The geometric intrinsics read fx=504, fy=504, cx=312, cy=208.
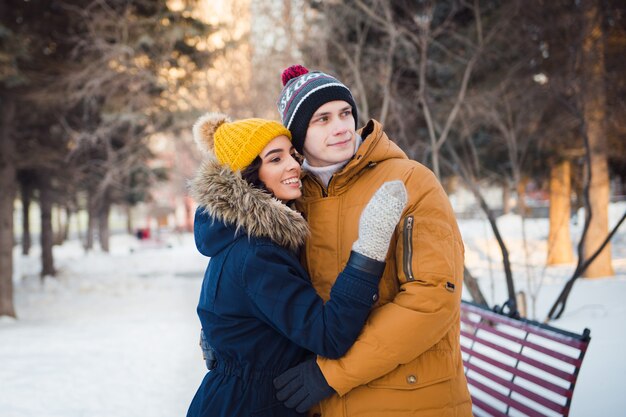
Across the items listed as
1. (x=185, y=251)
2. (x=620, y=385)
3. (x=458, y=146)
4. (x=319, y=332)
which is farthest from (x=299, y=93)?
(x=185, y=251)

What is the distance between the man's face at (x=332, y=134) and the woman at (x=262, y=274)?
0.39ft

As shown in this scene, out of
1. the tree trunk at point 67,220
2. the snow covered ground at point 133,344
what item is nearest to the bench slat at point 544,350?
the snow covered ground at point 133,344

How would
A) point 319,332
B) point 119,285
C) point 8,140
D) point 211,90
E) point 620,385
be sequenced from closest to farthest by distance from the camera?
point 319,332 < point 620,385 < point 8,140 < point 211,90 < point 119,285

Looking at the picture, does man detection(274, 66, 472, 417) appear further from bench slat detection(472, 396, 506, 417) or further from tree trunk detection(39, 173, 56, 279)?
tree trunk detection(39, 173, 56, 279)

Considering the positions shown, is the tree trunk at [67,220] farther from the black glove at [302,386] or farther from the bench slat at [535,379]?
the black glove at [302,386]

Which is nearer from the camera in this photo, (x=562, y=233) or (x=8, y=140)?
(x=8, y=140)

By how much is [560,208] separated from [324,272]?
12.7 m

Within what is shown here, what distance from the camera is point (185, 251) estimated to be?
82.9 feet

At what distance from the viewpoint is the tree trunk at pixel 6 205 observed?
10336mm

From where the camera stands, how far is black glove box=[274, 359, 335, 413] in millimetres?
1927

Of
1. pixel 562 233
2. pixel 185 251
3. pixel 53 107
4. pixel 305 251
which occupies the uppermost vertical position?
pixel 53 107

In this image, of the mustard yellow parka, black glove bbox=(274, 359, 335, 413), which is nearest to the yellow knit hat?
the mustard yellow parka

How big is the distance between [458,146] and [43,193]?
12.6 m

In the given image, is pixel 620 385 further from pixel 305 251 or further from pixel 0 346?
pixel 0 346
